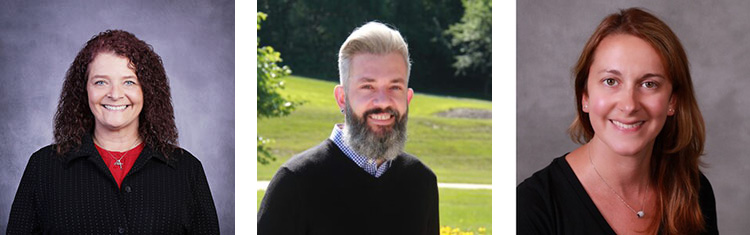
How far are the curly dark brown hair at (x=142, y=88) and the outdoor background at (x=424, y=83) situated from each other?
1.80 feet

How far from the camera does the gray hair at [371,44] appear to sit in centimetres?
443

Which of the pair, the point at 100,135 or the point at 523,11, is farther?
the point at 523,11

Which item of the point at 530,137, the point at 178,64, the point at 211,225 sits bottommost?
the point at 211,225

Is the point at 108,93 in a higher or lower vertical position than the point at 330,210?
higher

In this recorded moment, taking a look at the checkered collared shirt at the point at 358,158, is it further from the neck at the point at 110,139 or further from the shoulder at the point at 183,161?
the neck at the point at 110,139

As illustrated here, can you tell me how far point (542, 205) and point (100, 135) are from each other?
190cm

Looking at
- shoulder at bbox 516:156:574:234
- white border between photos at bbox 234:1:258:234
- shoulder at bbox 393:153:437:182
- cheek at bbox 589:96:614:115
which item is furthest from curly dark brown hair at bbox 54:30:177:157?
cheek at bbox 589:96:614:115

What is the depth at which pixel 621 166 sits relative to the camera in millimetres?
4332

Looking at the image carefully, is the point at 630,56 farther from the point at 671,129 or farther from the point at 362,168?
the point at 362,168

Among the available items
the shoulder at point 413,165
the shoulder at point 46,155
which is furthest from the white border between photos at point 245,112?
the shoulder at point 46,155

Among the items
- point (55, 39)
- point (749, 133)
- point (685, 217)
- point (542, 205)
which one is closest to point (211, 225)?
point (55, 39)

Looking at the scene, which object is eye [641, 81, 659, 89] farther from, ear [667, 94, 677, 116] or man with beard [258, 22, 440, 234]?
man with beard [258, 22, 440, 234]

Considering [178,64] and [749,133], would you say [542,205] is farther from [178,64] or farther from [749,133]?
[178,64]

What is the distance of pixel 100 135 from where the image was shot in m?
Result: 4.23
